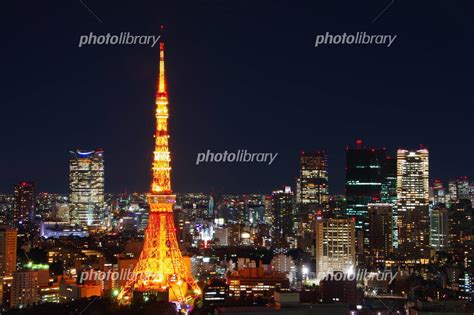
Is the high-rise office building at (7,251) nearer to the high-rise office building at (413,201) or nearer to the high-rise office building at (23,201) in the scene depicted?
the high-rise office building at (413,201)

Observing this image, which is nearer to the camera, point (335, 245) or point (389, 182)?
point (335, 245)

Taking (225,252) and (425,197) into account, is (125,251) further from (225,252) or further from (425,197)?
(425,197)

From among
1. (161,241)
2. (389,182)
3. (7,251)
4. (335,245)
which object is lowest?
(7,251)

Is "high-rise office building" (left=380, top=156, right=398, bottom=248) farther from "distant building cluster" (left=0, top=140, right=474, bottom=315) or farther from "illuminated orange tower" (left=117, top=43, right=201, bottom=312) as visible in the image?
"illuminated orange tower" (left=117, top=43, right=201, bottom=312)

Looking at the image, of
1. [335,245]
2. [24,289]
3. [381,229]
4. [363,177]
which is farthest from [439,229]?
[24,289]

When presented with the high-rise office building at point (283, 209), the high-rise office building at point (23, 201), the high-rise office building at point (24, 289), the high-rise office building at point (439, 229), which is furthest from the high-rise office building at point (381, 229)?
the high-rise office building at point (23, 201)

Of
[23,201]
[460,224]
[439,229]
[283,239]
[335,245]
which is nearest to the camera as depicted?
[335,245]

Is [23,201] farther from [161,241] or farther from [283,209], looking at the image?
[161,241]
